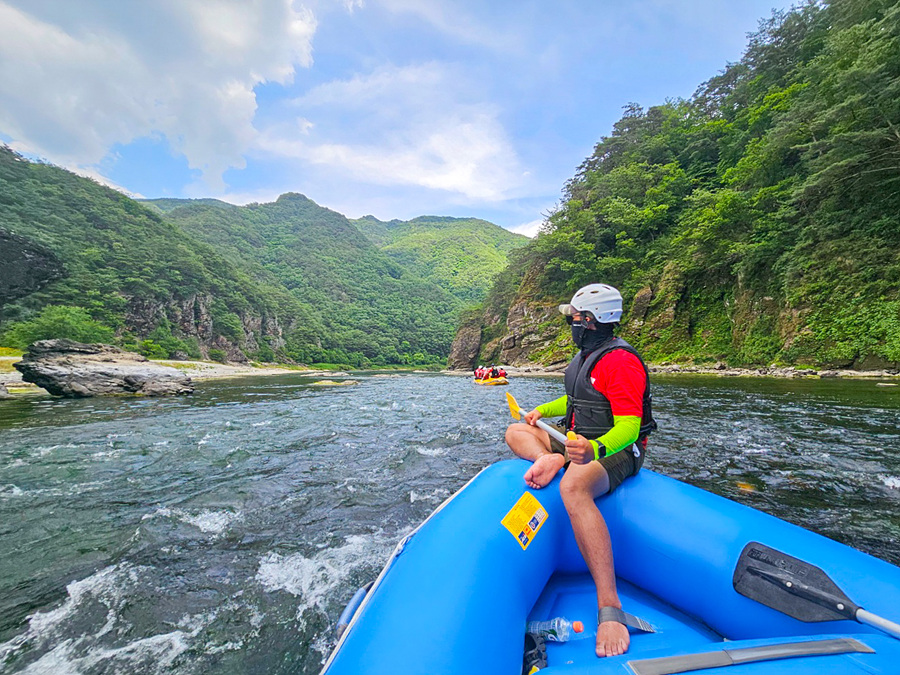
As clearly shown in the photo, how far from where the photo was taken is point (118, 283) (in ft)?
167

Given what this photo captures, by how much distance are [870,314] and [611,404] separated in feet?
60.9

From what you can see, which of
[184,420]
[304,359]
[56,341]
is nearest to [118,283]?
[304,359]

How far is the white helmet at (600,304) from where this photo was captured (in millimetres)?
2992

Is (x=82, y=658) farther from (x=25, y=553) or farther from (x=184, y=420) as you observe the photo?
(x=184, y=420)

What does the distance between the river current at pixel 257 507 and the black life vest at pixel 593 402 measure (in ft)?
6.75

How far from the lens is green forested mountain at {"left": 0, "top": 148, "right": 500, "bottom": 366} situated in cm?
4241

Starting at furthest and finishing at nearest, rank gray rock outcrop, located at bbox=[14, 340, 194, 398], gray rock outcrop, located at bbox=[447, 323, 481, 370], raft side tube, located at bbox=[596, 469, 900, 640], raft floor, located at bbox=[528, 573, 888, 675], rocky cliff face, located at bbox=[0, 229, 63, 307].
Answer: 1. gray rock outcrop, located at bbox=[447, 323, 481, 370]
2. rocky cliff face, located at bbox=[0, 229, 63, 307]
3. gray rock outcrop, located at bbox=[14, 340, 194, 398]
4. raft side tube, located at bbox=[596, 469, 900, 640]
5. raft floor, located at bbox=[528, 573, 888, 675]

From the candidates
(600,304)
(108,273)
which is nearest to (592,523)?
(600,304)

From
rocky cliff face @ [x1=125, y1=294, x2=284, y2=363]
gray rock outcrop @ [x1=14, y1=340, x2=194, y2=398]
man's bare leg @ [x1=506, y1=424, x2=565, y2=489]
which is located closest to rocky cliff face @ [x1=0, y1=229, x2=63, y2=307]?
rocky cliff face @ [x1=125, y1=294, x2=284, y2=363]

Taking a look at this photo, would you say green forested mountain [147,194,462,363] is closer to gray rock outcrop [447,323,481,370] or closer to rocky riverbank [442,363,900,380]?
gray rock outcrop [447,323,481,370]

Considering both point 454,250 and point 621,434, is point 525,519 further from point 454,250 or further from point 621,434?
point 454,250

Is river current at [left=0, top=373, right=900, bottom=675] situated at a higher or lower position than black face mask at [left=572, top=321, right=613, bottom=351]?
lower

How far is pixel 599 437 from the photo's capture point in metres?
2.86

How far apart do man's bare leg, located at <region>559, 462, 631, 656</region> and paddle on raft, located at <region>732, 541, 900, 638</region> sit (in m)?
0.66
